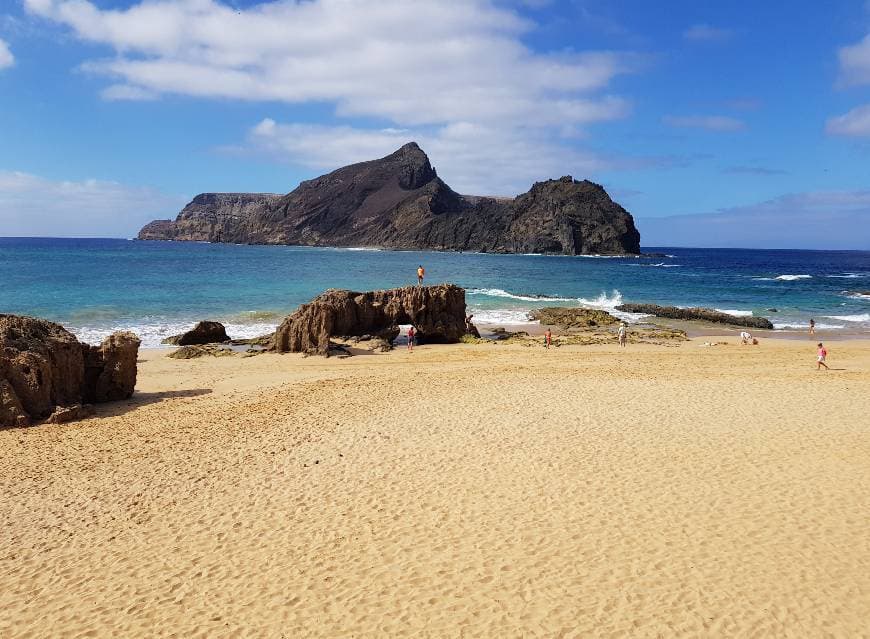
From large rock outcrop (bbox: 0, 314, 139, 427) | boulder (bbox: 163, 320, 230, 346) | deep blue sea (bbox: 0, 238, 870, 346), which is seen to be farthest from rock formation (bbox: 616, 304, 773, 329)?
large rock outcrop (bbox: 0, 314, 139, 427)

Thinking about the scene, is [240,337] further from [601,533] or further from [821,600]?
[821,600]

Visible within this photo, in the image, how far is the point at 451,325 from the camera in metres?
26.5

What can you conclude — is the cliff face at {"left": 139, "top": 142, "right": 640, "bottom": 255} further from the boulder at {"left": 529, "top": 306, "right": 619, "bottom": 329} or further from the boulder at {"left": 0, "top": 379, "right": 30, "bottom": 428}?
the boulder at {"left": 0, "top": 379, "right": 30, "bottom": 428}

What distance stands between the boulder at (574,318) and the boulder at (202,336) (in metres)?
18.2

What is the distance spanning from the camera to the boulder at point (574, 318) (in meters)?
33.1

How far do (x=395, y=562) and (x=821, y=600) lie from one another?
5.01m

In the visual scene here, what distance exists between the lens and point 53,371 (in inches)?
529

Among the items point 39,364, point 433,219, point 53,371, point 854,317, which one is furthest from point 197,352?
point 433,219

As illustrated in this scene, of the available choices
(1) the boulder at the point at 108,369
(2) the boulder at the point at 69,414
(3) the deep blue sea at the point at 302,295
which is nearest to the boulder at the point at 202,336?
(3) the deep blue sea at the point at 302,295

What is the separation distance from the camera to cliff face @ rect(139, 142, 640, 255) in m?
136

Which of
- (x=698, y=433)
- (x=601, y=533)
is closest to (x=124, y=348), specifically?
(x=601, y=533)

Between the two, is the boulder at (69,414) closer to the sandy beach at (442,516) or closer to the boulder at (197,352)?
the sandy beach at (442,516)

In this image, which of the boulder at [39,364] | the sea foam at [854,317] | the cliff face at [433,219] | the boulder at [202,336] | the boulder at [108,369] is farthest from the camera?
the cliff face at [433,219]

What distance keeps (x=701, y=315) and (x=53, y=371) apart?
35.3 meters
